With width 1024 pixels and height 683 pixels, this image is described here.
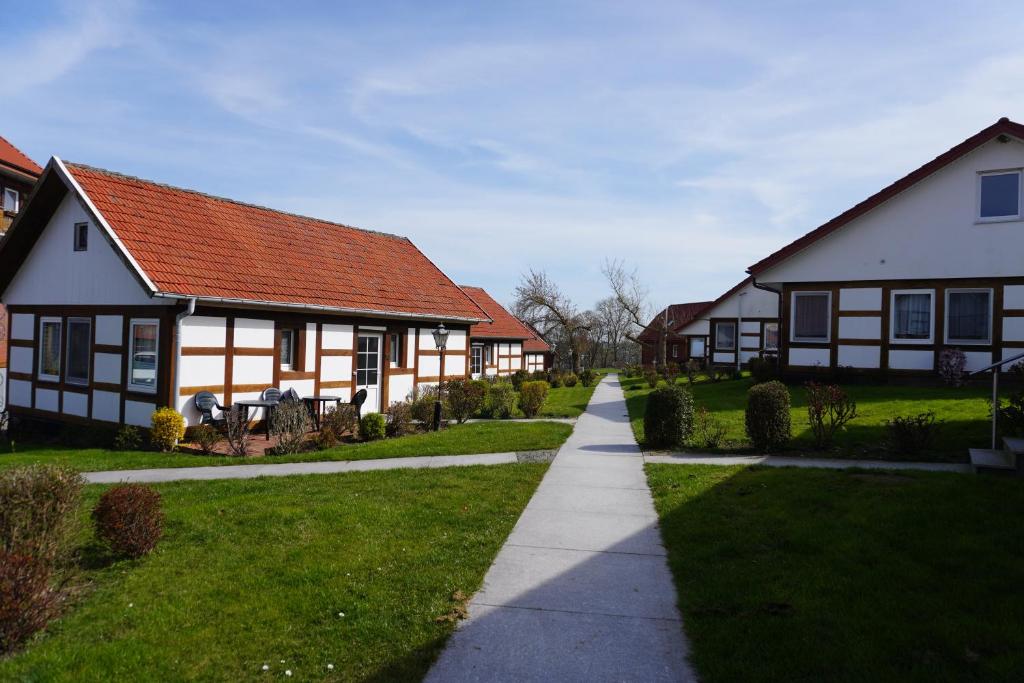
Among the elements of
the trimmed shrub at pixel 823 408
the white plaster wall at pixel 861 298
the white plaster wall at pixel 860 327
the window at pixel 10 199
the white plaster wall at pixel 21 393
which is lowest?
the white plaster wall at pixel 21 393

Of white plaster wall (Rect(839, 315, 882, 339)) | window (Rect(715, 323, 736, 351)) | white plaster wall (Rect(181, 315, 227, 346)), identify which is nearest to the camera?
white plaster wall (Rect(181, 315, 227, 346))

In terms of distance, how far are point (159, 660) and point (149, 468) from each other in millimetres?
7633

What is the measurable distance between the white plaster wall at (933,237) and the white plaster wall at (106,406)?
17742mm

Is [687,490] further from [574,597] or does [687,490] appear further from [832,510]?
[574,597]

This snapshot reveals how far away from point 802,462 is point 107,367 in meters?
13.7

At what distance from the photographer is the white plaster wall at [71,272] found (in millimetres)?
13555

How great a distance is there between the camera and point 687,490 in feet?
26.5

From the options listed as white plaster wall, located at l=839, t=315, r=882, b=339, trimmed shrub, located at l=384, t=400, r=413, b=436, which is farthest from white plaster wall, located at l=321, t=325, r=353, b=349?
white plaster wall, located at l=839, t=315, r=882, b=339

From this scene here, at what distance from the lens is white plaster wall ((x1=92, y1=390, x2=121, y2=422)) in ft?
45.1

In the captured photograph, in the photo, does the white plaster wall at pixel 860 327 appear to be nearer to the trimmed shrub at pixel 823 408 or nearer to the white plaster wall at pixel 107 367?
the trimmed shrub at pixel 823 408

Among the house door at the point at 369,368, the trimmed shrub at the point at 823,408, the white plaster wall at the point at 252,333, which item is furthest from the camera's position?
the house door at the point at 369,368

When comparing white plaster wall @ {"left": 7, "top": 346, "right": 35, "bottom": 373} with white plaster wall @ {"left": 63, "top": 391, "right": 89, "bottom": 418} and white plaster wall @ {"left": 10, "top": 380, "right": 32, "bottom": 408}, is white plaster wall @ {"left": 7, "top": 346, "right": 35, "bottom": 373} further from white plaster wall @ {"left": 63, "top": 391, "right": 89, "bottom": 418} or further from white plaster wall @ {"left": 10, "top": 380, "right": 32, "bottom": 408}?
white plaster wall @ {"left": 63, "top": 391, "right": 89, "bottom": 418}

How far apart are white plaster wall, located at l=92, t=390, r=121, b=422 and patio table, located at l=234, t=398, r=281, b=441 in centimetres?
252

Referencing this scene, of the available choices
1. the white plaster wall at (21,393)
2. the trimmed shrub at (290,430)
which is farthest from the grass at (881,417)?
the white plaster wall at (21,393)
